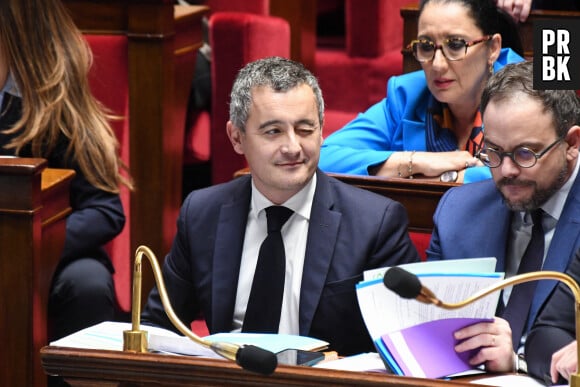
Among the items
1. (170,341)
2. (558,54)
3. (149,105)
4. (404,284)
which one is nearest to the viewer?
(404,284)

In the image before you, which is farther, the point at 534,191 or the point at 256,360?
the point at 534,191

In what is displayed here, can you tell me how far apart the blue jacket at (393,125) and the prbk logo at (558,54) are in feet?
2.10

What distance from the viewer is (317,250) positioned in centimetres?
179

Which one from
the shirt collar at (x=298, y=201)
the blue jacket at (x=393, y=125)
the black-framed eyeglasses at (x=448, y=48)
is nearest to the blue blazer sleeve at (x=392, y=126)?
the blue jacket at (x=393, y=125)

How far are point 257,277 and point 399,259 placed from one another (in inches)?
8.7

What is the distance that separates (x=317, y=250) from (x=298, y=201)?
0.09 meters

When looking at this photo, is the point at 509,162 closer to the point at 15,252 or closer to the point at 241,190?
the point at 241,190

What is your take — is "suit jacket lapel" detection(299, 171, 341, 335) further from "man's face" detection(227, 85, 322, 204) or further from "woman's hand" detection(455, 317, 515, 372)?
"woman's hand" detection(455, 317, 515, 372)

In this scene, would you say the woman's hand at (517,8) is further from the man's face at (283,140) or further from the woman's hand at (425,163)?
the man's face at (283,140)

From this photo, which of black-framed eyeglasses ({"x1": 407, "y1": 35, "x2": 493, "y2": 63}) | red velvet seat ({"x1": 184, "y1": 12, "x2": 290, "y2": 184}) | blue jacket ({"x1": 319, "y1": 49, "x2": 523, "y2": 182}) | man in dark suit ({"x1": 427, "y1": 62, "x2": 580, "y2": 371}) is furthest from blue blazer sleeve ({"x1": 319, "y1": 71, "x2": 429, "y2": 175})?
red velvet seat ({"x1": 184, "y1": 12, "x2": 290, "y2": 184})

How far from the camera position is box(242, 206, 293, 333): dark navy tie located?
1.76m

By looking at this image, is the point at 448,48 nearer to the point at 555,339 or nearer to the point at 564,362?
the point at 555,339

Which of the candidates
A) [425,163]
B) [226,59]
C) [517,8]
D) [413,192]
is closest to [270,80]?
[413,192]

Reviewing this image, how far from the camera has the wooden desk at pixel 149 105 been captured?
8.44 feet
